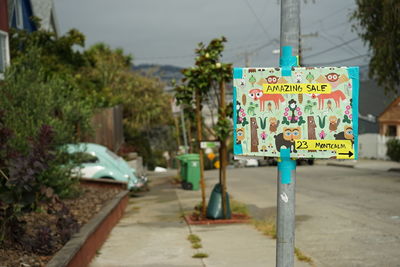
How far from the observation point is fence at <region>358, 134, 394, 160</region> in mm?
42625

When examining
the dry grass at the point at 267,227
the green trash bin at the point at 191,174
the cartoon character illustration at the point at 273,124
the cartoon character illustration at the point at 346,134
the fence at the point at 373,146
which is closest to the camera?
the cartoon character illustration at the point at 346,134

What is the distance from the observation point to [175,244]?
9.25 metres

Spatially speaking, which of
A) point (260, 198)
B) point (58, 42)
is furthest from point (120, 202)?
point (58, 42)

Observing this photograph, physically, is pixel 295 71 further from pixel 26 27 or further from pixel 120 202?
pixel 26 27

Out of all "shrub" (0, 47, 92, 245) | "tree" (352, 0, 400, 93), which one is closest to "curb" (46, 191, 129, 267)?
"shrub" (0, 47, 92, 245)

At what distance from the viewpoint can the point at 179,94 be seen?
39.3 ft

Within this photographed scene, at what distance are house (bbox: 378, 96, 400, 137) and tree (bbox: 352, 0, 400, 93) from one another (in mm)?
20100

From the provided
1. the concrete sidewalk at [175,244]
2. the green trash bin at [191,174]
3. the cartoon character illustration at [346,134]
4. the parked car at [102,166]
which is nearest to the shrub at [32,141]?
the concrete sidewalk at [175,244]

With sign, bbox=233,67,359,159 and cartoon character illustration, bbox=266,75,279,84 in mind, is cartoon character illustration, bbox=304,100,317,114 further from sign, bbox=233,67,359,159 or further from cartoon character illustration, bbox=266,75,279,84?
cartoon character illustration, bbox=266,75,279,84

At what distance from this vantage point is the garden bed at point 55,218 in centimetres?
681

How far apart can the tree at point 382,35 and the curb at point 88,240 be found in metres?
13.2

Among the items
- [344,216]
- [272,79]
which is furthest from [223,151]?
[272,79]

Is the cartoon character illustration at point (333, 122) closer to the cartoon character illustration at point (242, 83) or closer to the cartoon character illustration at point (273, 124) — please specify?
the cartoon character illustration at point (273, 124)

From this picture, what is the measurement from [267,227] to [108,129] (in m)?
13.2
